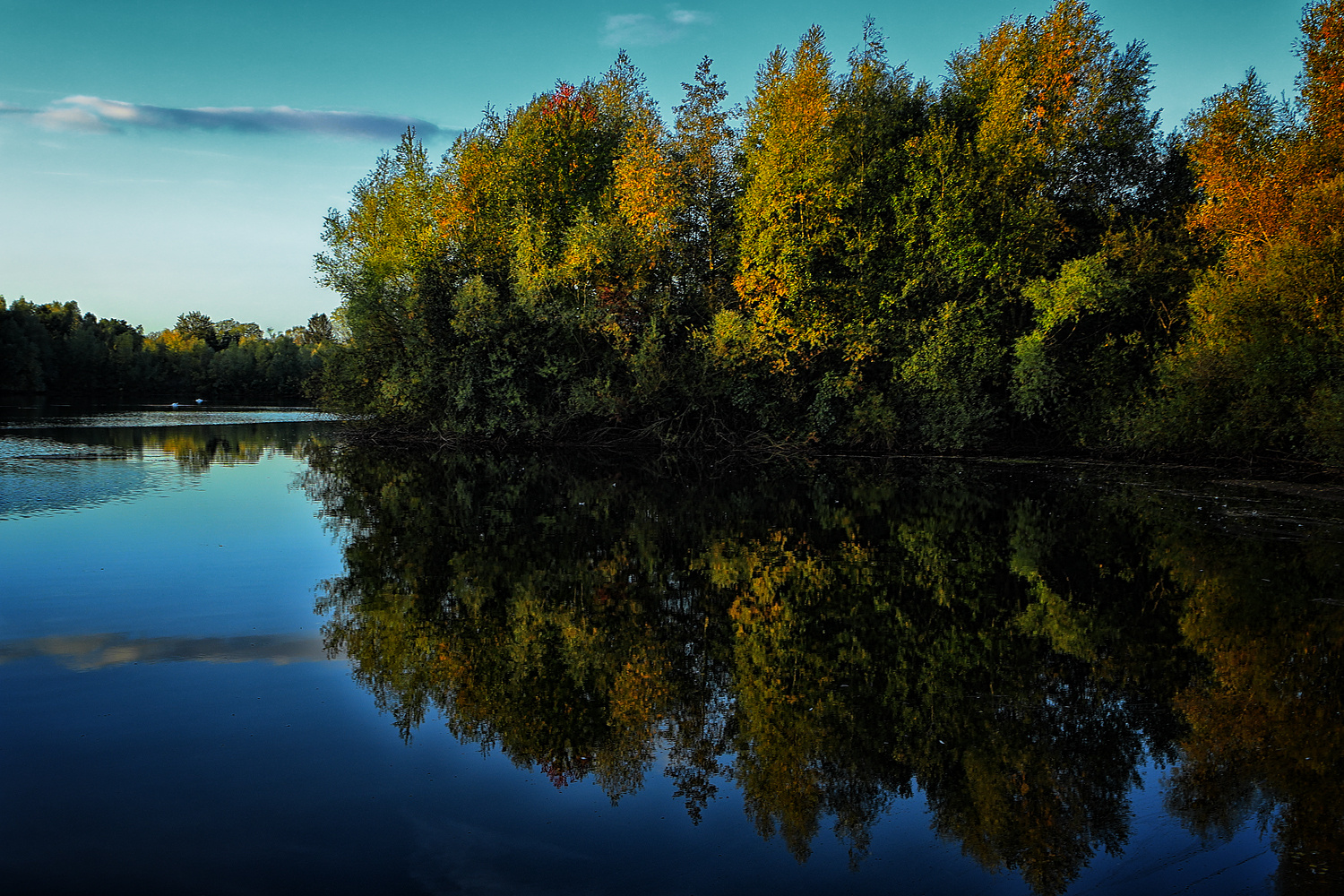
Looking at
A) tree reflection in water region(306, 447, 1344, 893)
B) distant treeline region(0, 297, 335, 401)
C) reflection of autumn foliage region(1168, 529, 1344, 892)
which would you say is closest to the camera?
reflection of autumn foliage region(1168, 529, 1344, 892)

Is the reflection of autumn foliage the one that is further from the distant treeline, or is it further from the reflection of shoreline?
the distant treeline

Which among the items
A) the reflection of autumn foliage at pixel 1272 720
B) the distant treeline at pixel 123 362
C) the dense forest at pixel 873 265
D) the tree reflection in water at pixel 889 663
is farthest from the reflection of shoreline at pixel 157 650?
the distant treeline at pixel 123 362

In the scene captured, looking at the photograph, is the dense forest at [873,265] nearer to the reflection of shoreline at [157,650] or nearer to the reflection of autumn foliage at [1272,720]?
the reflection of autumn foliage at [1272,720]

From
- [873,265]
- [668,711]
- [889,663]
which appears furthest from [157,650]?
[873,265]

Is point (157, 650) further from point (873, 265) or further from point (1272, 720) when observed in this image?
point (873, 265)

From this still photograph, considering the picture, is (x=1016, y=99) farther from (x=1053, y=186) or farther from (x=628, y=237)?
(x=628, y=237)

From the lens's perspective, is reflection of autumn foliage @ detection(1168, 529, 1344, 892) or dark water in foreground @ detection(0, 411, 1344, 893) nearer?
dark water in foreground @ detection(0, 411, 1344, 893)

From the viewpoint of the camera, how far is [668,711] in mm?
6336

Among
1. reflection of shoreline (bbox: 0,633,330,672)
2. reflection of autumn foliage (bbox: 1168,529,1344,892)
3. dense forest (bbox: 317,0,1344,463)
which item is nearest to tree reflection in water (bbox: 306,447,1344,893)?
reflection of autumn foliage (bbox: 1168,529,1344,892)

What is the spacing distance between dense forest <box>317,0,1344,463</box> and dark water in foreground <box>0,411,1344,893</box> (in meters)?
14.4

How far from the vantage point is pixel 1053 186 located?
29.8 m

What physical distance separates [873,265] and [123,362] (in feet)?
334

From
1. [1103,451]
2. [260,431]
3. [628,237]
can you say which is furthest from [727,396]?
[260,431]

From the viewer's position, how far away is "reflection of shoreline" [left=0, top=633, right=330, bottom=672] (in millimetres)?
7289
